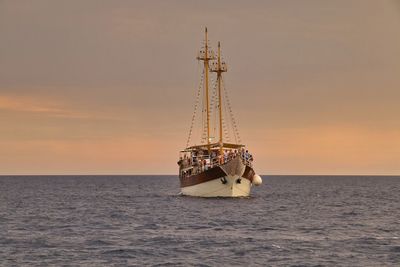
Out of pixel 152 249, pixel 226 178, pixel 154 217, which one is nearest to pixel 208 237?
pixel 152 249

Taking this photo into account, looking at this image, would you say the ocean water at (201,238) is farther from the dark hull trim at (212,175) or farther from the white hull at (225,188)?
the white hull at (225,188)

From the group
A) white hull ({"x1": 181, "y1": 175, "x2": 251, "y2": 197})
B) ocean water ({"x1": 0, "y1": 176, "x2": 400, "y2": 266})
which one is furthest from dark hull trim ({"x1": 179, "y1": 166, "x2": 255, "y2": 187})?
ocean water ({"x1": 0, "y1": 176, "x2": 400, "y2": 266})

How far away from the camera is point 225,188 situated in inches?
3450

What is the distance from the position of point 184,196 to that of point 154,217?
38152mm

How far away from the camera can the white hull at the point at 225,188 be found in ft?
285

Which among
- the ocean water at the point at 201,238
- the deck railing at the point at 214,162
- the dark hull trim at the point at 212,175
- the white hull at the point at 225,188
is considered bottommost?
the ocean water at the point at 201,238

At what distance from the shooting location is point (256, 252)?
43656 millimetres

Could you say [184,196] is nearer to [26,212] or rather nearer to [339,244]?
[26,212]

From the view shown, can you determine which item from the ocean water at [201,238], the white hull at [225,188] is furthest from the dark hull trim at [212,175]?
the ocean water at [201,238]

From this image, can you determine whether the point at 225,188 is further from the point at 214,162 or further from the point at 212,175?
the point at 214,162

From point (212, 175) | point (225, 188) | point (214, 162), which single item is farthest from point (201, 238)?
point (214, 162)

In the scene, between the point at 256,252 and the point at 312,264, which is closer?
the point at 312,264

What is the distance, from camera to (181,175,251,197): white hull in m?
87.0

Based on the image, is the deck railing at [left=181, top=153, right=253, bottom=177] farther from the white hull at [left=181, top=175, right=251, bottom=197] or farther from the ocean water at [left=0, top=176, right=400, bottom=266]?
the ocean water at [left=0, top=176, right=400, bottom=266]
